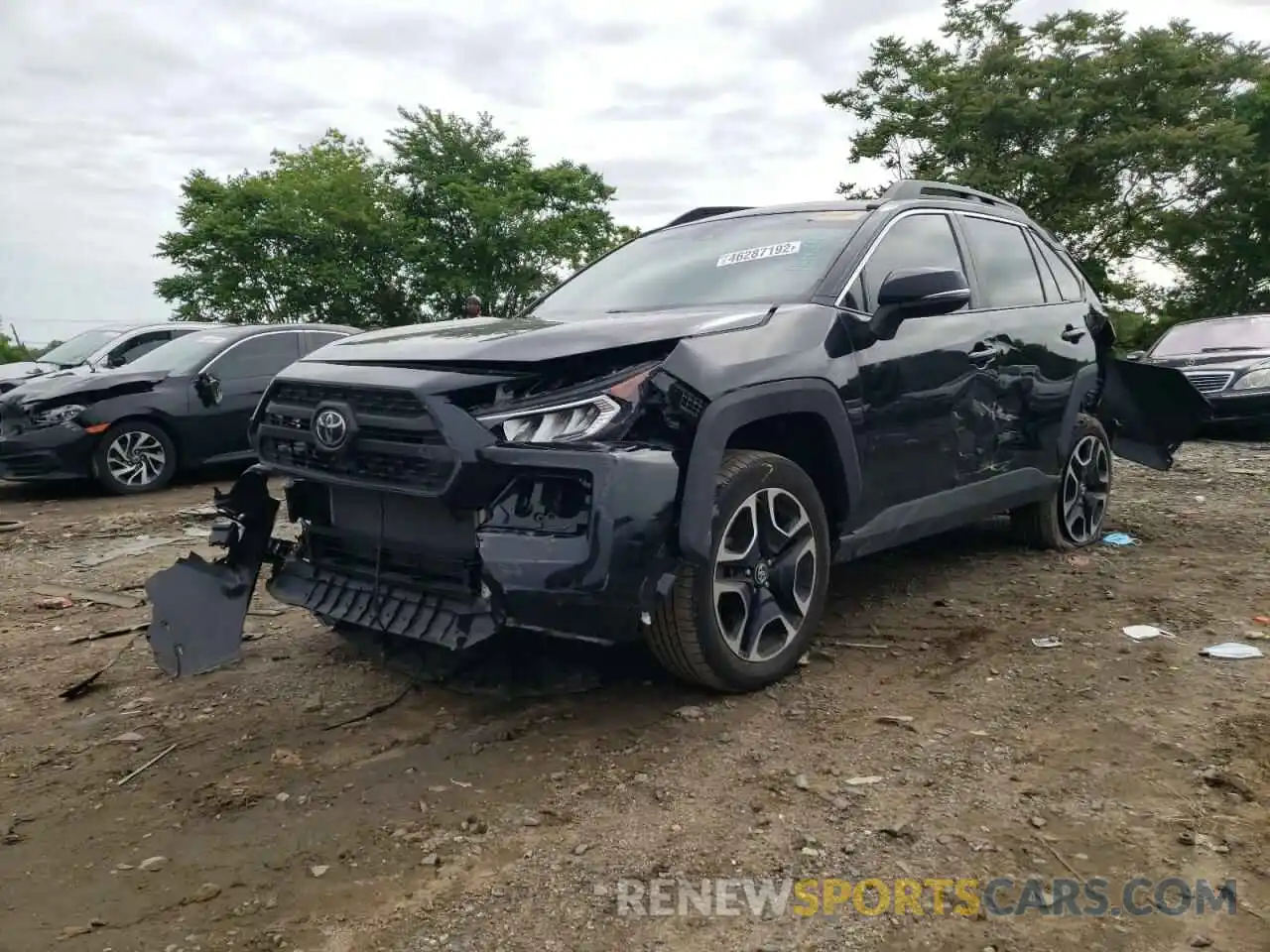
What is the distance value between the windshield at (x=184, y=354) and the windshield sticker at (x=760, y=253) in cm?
631

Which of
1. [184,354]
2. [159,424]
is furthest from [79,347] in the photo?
[159,424]

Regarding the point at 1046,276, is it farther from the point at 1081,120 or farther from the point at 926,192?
the point at 1081,120

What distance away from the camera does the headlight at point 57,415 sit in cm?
829

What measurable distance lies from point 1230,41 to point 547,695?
2815 cm

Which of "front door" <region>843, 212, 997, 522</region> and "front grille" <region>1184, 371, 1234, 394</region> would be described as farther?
"front grille" <region>1184, 371, 1234, 394</region>

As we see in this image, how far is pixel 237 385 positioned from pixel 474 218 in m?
18.0

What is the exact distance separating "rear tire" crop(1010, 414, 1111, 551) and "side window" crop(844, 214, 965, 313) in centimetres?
141

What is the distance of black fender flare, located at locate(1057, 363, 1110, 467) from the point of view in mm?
5199

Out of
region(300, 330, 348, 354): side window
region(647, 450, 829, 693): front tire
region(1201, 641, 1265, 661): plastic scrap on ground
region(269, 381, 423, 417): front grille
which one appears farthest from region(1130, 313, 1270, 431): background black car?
region(269, 381, 423, 417): front grille

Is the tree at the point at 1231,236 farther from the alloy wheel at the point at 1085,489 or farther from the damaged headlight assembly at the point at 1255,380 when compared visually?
the alloy wheel at the point at 1085,489

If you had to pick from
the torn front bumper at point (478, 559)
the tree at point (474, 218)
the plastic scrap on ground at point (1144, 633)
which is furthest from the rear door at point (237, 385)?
the tree at point (474, 218)

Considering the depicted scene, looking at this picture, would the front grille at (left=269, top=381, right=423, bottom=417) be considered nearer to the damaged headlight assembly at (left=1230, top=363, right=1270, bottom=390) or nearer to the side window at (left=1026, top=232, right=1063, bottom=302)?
the side window at (left=1026, top=232, right=1063, bottom=302)

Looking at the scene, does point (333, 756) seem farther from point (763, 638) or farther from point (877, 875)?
point (877, 875)

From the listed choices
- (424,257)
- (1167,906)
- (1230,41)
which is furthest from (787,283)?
(1230,41)
